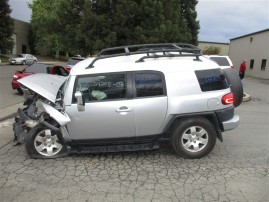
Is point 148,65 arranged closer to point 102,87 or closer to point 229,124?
point 102,87

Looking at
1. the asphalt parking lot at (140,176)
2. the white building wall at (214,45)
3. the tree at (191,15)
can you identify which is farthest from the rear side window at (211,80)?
the white building wall at (214,45)

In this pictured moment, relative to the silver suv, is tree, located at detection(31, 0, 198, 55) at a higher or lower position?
higher

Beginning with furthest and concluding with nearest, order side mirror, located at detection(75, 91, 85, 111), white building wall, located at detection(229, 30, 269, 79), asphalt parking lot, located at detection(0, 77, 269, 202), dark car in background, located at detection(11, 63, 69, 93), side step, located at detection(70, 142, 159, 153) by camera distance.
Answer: white building wall, located at detection(229, 30, 269, 79) → dark car in background, located at detection(11, 63, 69, 93) → side step, located at detection(70, 142, 159, 153) → side mirror, located at detection(75, 91, 85, 111) → asphalt parking lot, located at detection(0, 77, 269, 202)

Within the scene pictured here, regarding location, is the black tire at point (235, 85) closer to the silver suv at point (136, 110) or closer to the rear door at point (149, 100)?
the silver suv at point (136, 110)

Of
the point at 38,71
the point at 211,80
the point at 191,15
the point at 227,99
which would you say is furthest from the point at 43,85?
the point at 191,15

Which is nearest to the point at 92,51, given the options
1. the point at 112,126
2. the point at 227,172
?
the point at 112,126

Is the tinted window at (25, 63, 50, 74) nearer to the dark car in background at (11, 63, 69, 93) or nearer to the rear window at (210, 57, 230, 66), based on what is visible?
the dark car in background at (11, 63, 69, 93)

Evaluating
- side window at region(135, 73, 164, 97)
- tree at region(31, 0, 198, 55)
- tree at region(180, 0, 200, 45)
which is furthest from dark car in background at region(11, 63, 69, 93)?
tree at region(180, 0, 200, 45)

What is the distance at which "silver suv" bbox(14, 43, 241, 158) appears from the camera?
442 centimetres

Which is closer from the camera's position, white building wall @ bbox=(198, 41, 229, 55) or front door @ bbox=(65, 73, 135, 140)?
front door @ bbox=(65, 73, 135, 140)

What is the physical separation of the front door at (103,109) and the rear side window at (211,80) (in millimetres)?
1229

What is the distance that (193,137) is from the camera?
4.62 metres

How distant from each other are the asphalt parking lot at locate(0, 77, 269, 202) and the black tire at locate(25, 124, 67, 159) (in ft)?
0.39

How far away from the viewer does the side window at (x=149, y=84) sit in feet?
14.7
